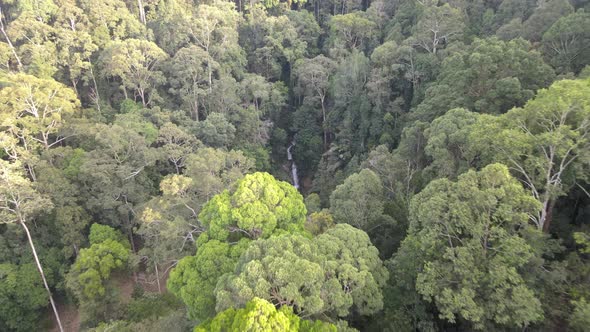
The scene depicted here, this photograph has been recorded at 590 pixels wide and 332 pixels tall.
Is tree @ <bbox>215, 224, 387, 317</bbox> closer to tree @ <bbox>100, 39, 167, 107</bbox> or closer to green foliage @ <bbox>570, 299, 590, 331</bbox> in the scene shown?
green foliage @ <bbox>570, 299, 590, 331</bbox>

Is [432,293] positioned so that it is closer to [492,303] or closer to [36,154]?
[492,303]

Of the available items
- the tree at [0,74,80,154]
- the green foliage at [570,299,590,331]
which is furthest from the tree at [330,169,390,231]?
the tree at [0,74,80,154]

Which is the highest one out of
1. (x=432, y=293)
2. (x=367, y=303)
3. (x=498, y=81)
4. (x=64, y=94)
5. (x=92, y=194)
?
(x=498, y=81)

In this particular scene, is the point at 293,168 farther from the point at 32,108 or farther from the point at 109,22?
the point at 32,108

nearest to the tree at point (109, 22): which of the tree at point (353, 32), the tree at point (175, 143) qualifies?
the tree at point (175, 143)

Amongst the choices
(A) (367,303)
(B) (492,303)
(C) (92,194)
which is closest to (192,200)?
(C) (92,194)

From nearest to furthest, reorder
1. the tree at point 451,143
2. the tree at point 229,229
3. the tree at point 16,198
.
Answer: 1. the tree at point 229,229
2. the tree at point 451,143
3. the tree at point 16,198

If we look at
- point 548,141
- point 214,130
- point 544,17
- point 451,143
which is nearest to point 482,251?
point 548,141

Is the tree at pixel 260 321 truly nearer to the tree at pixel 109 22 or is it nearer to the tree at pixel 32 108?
the tree at pixel 32 108
